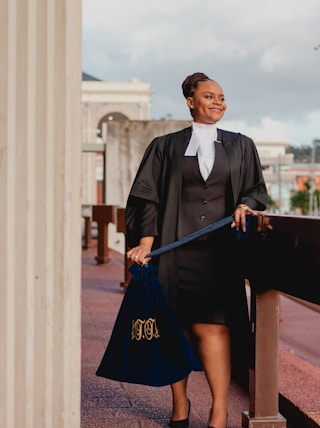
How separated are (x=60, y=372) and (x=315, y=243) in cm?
98

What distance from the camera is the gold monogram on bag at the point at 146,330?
3174 mm

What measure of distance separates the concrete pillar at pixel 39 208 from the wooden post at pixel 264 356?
1.21 m

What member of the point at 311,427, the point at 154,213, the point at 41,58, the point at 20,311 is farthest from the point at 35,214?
the point at 311,427

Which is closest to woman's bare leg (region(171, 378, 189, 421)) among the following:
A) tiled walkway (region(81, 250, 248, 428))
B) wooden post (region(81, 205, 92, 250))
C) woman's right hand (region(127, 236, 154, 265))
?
tiled walkway (region(81, 250, 248, 428))

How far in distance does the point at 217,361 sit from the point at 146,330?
34 centimetres

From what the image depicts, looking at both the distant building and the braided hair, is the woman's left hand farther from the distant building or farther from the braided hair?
the distant building

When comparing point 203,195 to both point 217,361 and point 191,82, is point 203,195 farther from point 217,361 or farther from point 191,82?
point 217,361

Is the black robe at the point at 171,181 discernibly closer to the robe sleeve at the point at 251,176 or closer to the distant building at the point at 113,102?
the robe sleeve at the point at 251,176

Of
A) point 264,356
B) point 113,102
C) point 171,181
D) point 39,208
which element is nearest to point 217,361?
point 264,356

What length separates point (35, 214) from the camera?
2111 millimetres

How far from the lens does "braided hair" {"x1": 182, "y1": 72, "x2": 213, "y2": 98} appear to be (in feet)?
10.9

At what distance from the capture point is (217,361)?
3.29 meters

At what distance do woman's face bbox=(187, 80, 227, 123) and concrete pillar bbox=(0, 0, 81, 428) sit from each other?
1.16m

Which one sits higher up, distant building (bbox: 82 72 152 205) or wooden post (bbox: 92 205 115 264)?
distant building (bbox: 82 72 152 205)
